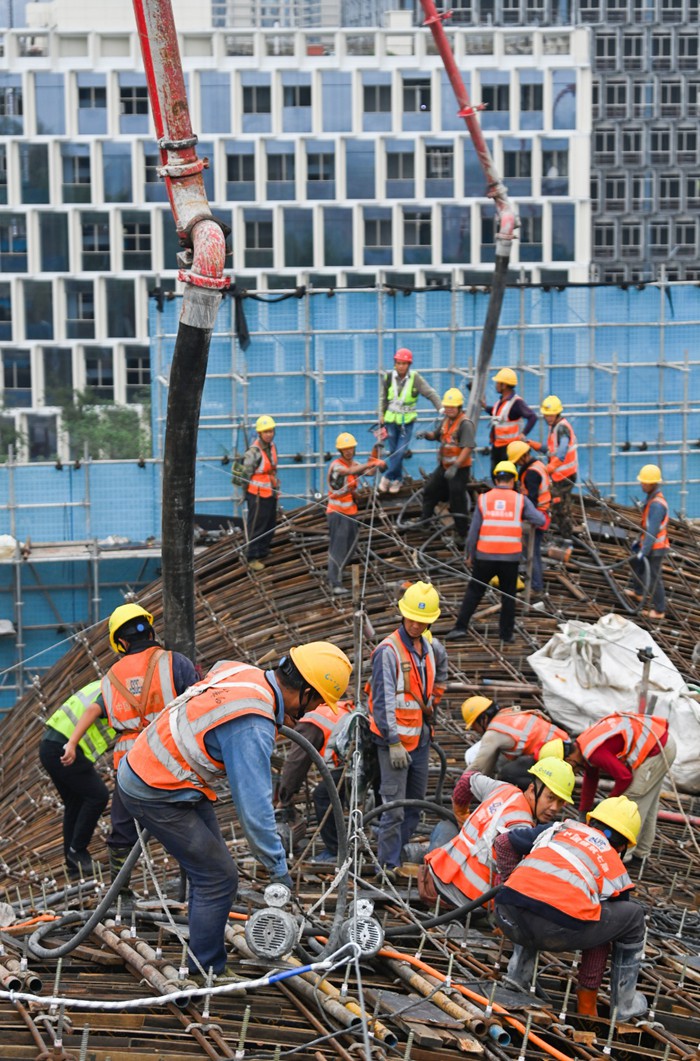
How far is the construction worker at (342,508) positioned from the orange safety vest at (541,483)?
1.35 meters

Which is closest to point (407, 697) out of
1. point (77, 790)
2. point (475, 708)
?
point (475, 708)

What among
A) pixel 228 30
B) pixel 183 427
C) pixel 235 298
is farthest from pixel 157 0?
pixel 228 30

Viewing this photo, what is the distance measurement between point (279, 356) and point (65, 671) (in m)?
5.96

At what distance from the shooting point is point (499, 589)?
13.5 meters

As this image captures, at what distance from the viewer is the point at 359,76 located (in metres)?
67.9

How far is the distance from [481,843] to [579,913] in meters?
0.99

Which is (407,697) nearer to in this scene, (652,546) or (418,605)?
(418,605)

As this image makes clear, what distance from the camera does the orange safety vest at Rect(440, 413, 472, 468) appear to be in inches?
596

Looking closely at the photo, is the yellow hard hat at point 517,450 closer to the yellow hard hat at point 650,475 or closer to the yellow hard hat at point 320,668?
the yellow hard hat at point 650,475

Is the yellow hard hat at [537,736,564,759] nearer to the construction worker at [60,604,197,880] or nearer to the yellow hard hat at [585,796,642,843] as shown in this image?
the yellow hard hat at [585,796,642,843]

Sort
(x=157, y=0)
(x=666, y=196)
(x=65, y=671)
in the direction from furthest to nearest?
(x=666, y=196) → (x=65, y=671) → (x=157, y=0)

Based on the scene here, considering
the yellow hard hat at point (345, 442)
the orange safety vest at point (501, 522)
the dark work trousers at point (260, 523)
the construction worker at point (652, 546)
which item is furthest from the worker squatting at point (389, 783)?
the dark work trousers at point (260, 523)

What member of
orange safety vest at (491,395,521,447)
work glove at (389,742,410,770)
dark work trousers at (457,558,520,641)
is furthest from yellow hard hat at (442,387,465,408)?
work glove at (389,742,410,770)

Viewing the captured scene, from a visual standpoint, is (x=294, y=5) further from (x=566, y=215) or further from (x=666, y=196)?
(x=666, y=196)
